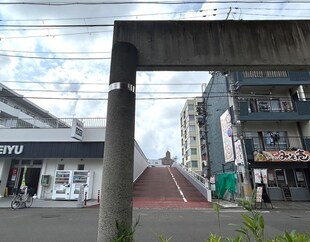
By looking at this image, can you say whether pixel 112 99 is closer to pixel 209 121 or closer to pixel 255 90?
pixel 255 90

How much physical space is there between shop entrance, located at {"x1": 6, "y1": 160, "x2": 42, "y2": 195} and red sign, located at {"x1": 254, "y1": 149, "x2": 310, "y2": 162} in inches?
687

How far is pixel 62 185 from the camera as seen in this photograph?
51.3 feet

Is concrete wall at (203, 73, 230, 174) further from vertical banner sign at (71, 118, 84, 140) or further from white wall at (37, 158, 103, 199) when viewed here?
vertical banner sign at (71, 118, 84, 140)

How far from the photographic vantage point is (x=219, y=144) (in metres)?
22.1

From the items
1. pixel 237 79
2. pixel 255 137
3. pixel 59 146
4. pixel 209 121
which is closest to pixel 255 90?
pixel 237 79

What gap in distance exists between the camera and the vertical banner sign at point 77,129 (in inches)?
591

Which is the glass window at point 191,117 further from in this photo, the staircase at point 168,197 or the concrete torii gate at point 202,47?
the concrete torii gate at point 202,47

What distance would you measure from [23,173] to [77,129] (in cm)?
676

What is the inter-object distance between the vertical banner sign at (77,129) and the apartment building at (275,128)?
1081 cm

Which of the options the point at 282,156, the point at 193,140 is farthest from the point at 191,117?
the point at 282,156

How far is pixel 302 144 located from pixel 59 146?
19540mm

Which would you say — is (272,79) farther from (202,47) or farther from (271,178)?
(202,47)

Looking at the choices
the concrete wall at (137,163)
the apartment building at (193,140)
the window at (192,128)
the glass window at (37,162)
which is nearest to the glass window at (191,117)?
the apartment building at (193,140)

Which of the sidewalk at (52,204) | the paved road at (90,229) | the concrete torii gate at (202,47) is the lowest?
the paved road at (90,229)
